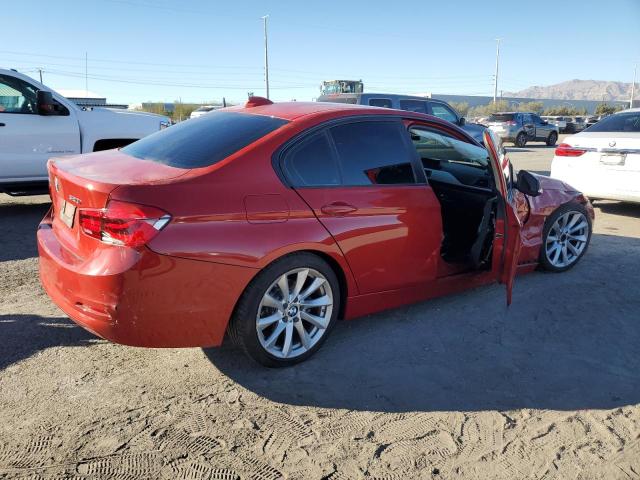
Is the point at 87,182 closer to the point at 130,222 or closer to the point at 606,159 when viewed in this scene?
the point at 130,222

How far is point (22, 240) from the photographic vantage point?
6.04m

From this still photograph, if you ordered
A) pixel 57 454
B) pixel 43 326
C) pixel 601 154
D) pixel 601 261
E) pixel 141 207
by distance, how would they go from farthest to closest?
pixel 601 154
pixel 601 261
pixel 43 326
pixel 141 207
pixel 57 454

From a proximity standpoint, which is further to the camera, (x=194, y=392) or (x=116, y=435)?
(x=194, y=392)

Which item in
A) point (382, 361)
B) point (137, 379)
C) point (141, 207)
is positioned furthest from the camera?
point (382, 361)

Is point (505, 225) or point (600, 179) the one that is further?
point (600, 179)

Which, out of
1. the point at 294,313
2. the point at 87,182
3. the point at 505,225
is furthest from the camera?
the point at 505,225

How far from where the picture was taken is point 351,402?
3045 millimetres

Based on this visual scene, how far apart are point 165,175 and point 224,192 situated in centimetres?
35

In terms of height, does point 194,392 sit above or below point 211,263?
below

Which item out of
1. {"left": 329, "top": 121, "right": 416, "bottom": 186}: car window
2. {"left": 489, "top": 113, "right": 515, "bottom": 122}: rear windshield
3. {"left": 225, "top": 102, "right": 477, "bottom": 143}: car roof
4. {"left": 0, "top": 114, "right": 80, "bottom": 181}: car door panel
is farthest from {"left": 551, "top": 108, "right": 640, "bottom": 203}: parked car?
{"left": 489, "top": 113, "right": 515, "bottom": 122}: rear windshield

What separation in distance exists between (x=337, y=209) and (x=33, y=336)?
2261mm

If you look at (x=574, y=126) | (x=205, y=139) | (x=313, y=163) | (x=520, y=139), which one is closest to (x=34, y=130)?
(x=205, y=139)

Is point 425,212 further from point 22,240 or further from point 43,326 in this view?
point 22,240

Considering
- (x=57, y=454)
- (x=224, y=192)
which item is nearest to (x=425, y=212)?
(x=224, y=192)
